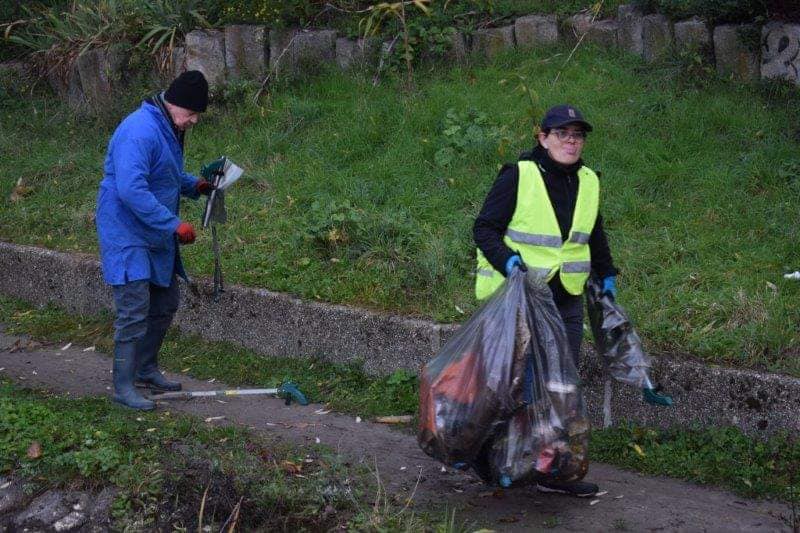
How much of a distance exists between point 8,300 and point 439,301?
11.9ft

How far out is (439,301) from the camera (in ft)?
19.4

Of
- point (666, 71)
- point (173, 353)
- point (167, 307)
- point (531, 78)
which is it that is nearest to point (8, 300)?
point (173, 353)

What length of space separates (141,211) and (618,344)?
236 centimetres

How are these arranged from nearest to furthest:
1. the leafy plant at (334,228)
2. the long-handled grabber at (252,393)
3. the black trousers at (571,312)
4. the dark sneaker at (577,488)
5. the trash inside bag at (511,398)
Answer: the trash inside bag at (511,398) < the dark sneaker at (577,488) < the black trousers at (571,312) < the long-handled grabber at (252,393) < the leafy plant at (334,228)

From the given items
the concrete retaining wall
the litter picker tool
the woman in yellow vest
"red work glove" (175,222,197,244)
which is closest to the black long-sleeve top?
the woman in yellow vest

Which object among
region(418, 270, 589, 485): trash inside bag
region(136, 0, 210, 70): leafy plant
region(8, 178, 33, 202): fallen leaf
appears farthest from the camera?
region(136, 0, 210, 70): leafy plant

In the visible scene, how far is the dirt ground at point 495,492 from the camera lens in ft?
13.8

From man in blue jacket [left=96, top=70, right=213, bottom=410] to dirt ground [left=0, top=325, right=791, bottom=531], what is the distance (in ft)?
1.59

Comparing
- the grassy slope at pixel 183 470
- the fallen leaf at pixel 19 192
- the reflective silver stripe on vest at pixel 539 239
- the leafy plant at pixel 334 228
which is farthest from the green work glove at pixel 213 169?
the fallen leaf at pixel 19 192

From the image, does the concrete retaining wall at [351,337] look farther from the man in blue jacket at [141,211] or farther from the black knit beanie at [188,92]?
the black knit beanie at [188,92]

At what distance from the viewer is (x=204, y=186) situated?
232 inches

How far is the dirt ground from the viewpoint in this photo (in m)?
4.22

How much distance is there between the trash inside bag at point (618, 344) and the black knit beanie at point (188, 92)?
7.38 ft

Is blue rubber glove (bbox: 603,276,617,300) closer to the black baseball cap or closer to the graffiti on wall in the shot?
the black baseball cap
